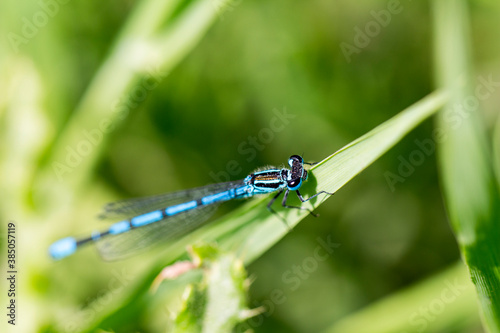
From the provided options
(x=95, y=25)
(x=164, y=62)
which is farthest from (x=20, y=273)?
(x=95, y=25)

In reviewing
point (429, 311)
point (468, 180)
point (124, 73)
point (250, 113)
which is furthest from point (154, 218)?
point (468, 180)

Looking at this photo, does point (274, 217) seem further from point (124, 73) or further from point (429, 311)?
point (124, 73)

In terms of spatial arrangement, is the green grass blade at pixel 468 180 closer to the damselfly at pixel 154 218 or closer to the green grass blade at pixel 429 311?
the green grass blade at pixel 429 311

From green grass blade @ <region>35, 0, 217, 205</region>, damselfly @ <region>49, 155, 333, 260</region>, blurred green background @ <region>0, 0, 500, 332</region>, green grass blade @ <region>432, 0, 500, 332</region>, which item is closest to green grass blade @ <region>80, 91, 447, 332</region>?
green grass blade @ <region>432, 0, 500, 332</region>

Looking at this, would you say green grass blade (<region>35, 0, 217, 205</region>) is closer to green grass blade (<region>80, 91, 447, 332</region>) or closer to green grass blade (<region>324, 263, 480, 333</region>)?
green grass blade (<region>80, 91, 447, 332</region>)

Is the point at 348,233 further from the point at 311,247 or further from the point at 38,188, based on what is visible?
the point at 38,188
